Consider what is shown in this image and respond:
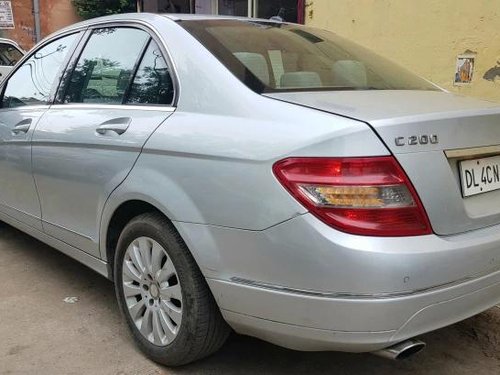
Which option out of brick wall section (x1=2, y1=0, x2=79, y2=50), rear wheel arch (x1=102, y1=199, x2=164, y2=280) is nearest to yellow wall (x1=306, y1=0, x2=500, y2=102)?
rear wheel arch (x1=102, y1=199, x2=164, y2=280)

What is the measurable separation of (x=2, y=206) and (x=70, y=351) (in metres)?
1.67

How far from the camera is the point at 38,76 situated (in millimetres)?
3893

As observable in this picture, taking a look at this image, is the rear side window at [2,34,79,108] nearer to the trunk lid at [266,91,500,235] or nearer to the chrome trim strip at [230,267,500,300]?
the trunk lid at [266,91,500,235]

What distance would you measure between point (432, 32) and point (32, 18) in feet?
46.7

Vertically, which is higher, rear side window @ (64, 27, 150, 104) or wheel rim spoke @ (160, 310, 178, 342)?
rear side window @ (64, 27, 150, 104)

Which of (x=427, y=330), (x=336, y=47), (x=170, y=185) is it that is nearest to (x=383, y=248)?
(x=427, y=330)

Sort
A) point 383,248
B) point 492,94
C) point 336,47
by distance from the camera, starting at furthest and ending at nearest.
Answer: point 492,94 → point 336,47 → point 383,248

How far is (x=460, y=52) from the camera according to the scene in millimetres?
5473

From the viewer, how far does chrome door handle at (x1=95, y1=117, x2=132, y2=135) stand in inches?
110

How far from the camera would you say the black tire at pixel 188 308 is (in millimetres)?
2426

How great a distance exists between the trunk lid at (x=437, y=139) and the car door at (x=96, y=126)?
29.4 inches

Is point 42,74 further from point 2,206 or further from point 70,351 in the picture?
point 70,351

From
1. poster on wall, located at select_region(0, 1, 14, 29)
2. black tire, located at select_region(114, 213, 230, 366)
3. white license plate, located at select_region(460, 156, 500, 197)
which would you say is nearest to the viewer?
white license plate, located at select_region(460, 156, 500, 197)

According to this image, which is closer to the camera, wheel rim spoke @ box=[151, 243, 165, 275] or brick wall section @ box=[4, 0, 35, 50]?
wheel rim spoke @ box=[151, 243, 165, 275]
